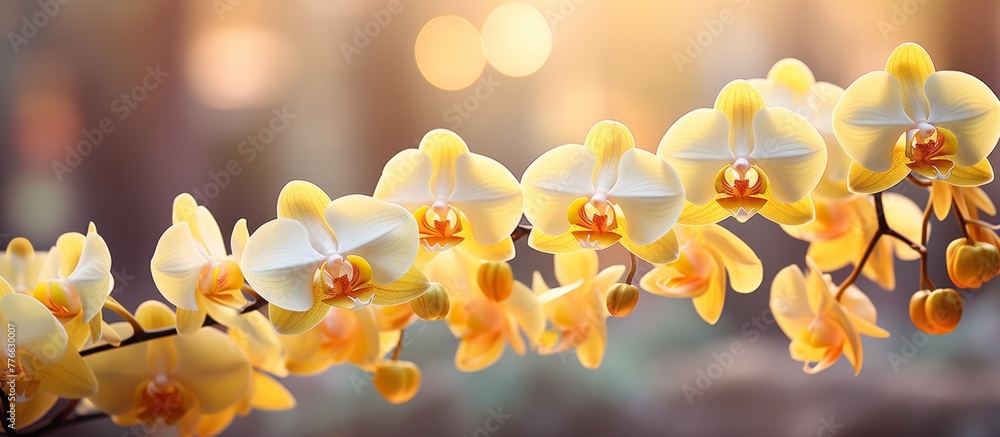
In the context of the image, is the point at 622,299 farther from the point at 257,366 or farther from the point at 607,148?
the point at 257,366

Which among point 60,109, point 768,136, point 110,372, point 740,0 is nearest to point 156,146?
point 60,109

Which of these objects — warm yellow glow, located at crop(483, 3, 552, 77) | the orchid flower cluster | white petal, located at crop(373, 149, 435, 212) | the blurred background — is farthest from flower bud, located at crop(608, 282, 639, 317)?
warm yellow glow, located at crop(483, 3, 552, 77)

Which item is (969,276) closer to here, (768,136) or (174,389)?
(768,136)

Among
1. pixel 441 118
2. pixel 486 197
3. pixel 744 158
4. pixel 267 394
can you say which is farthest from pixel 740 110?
pixel 441 118

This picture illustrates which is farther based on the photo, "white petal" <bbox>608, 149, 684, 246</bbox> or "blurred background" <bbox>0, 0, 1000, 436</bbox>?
"blurred background" <bbox>0, 0, 1000, 436</bbox>

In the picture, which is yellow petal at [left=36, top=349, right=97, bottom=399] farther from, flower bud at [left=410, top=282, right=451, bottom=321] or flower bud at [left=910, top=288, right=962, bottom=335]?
flower bud at [left=910, top=288, right=962, bottom=335]

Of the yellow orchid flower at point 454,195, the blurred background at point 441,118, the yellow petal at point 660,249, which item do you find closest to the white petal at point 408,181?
the yellow orchid flower at point 454,195
